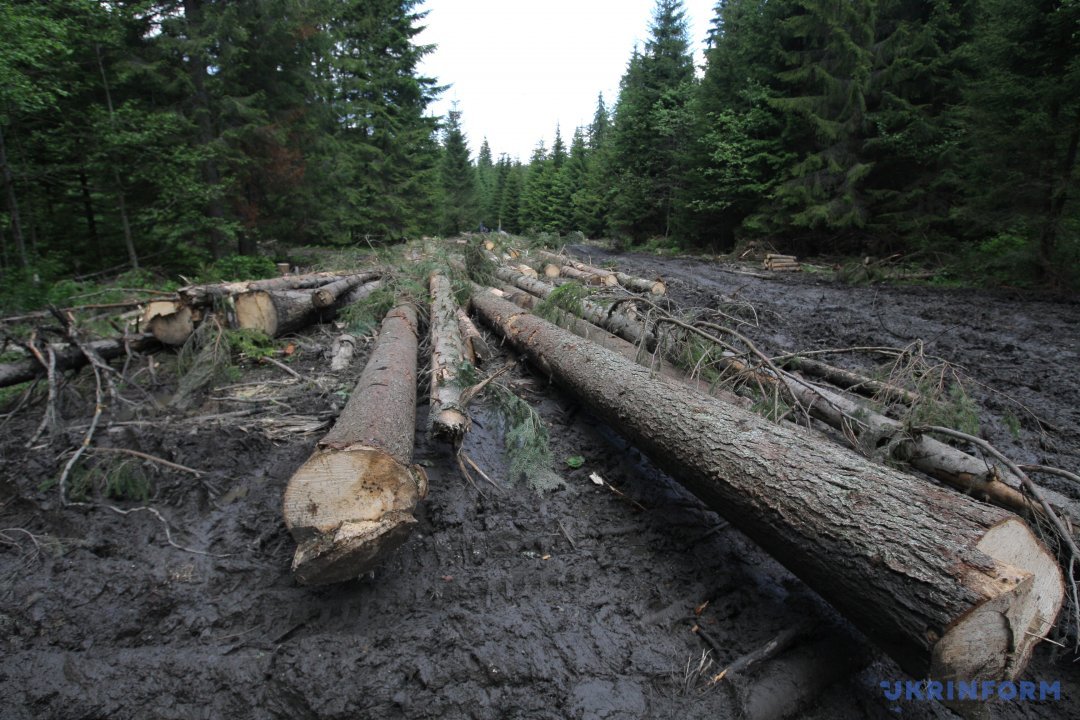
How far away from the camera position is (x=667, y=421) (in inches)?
104

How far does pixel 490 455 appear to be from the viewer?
11.3 feet

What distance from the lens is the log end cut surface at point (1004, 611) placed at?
1.40 meters

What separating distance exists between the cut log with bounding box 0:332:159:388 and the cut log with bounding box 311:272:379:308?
74.5 inches

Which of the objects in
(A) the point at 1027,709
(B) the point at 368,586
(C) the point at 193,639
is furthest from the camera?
(B) the point at 368,586

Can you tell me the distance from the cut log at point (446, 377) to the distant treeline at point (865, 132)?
415 inches

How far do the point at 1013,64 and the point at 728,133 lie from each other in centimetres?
926

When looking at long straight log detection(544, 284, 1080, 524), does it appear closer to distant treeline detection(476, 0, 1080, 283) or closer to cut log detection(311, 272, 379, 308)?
cut log detection(311, 272, 379, 308)

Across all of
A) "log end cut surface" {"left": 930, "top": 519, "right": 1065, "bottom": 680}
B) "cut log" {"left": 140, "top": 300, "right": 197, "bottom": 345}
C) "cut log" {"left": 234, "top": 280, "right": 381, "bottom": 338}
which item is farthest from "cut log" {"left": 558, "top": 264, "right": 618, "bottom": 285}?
"log end cut surface" {"left": 930, "top": 519, "right": 1065, "bottom": 680}

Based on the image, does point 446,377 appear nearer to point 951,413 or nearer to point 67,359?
point 67,359

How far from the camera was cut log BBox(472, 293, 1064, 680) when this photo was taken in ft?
4.66

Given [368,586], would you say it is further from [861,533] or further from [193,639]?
[861,533]

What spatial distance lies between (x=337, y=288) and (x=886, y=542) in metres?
6.56

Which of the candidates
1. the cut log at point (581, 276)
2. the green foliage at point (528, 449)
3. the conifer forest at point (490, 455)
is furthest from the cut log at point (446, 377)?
the cut log at point (581, 276)

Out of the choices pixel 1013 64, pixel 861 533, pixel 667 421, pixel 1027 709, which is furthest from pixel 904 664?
pixel 1013 64
